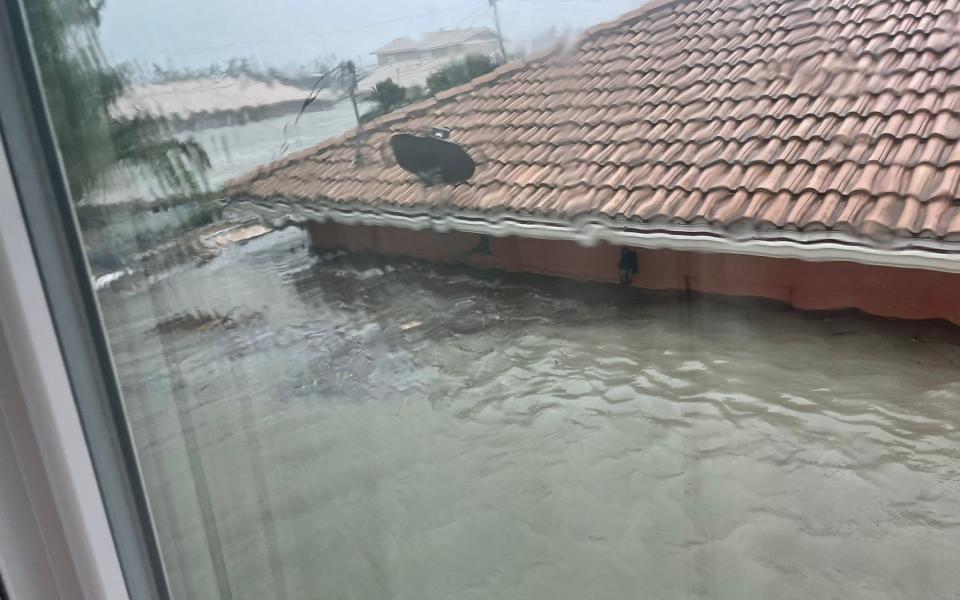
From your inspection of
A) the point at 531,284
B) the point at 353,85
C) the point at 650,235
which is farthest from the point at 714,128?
the point at 353,85

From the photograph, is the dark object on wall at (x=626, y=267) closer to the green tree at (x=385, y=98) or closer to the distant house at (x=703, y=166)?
the distant house at (x=703, y=166)

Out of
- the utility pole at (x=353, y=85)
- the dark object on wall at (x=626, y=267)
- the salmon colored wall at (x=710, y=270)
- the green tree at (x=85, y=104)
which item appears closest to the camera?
the green tree at (x=85, y=104)

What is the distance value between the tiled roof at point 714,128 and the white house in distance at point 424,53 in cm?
4

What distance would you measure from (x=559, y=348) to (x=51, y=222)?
72 centimetres

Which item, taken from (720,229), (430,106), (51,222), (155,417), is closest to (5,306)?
(51,222)

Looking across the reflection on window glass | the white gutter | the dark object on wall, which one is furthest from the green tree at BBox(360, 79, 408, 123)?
the dark object on wall

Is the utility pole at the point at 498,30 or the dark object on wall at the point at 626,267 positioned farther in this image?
the dark object on wall at the point at 626,267

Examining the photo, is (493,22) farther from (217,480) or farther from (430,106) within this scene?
(217,480)

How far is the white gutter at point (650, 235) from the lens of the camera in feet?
2.07

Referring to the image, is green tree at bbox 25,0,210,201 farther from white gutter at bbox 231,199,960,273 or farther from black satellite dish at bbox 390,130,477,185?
black satellite dish at bbox 390,130,477,185

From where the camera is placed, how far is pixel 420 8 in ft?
1.81

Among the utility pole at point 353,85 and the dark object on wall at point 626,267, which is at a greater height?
the utility pole at point 353,85

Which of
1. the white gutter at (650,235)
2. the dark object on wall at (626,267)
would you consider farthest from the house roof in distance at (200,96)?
the dark object on wall at (626,267)

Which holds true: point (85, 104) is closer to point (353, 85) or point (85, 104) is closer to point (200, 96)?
point (200, 96)
